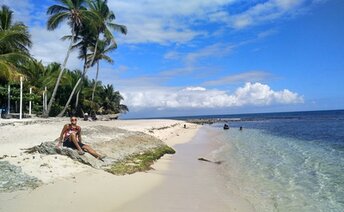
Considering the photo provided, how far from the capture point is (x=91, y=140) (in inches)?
585

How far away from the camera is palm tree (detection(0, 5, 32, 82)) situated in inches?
975

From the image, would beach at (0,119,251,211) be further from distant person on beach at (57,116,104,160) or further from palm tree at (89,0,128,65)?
palm tree at (89,0,128,65)

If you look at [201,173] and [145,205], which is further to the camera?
[201,173]

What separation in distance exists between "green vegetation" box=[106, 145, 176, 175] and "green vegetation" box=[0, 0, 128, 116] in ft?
47.8

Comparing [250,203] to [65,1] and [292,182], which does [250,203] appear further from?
[65,1]

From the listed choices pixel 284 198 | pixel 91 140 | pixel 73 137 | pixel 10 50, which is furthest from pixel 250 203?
pixel 10 50

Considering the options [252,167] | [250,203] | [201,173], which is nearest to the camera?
[250,203]

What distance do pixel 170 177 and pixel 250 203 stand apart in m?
3.31

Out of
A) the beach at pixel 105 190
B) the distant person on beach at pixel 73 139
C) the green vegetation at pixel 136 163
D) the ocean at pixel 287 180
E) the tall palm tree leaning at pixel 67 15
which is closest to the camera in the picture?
the beach at pixel 105 190

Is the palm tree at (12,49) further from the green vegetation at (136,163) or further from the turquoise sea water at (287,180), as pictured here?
the turquoise sea water at (287,180)

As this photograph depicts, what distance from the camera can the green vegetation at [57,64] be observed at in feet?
88.3

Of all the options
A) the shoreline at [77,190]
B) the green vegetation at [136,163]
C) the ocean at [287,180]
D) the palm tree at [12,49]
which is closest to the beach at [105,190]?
the shoreline at [77,190]

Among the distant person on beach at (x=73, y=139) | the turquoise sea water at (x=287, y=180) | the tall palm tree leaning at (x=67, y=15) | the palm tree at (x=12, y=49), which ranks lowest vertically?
the turquoise sea water at (x=287, y=180)

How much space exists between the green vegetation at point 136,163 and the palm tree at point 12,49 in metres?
14.2
